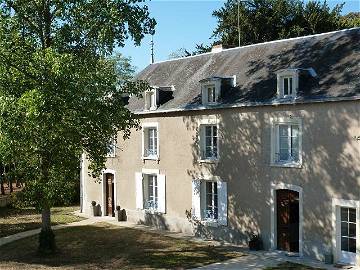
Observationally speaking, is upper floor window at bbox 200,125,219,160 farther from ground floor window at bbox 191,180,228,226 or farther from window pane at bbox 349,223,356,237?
window pane at bbox 349,223,356,237

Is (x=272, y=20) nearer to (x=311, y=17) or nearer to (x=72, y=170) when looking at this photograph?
(x=311, y=17)

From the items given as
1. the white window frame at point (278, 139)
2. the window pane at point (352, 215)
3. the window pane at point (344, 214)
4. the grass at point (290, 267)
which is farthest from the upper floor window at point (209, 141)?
the window pane at point (352, 215)

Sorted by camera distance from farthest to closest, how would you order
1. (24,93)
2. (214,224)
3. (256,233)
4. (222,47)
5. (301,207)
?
1. (222,47)
2. (214,224)
3. (256,233)
4. (301,207)
5. (24,93)

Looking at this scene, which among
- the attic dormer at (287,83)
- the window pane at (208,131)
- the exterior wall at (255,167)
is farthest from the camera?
the window pane at (208,131)

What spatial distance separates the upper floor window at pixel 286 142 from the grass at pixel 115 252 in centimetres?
384

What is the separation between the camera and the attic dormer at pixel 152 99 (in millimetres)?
23855

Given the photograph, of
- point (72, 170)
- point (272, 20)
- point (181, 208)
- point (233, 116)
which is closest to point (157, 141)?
point (181, 208)

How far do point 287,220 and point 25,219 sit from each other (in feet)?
50.8

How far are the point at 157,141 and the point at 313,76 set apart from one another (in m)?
8.55

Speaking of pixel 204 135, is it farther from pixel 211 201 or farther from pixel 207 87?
pixel 211 201

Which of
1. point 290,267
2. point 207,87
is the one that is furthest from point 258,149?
point 290,267

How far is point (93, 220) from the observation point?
26.4 m

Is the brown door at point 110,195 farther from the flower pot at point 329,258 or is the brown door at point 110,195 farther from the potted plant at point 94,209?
the flower pot at point 329,258

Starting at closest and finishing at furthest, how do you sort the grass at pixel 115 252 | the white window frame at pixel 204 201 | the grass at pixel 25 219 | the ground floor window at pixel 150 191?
the grass at pixel 115 252 → the white window frame at pixel 204 201 → the ground floor window at pixel 150 191 → the grass at pixel 25 219
